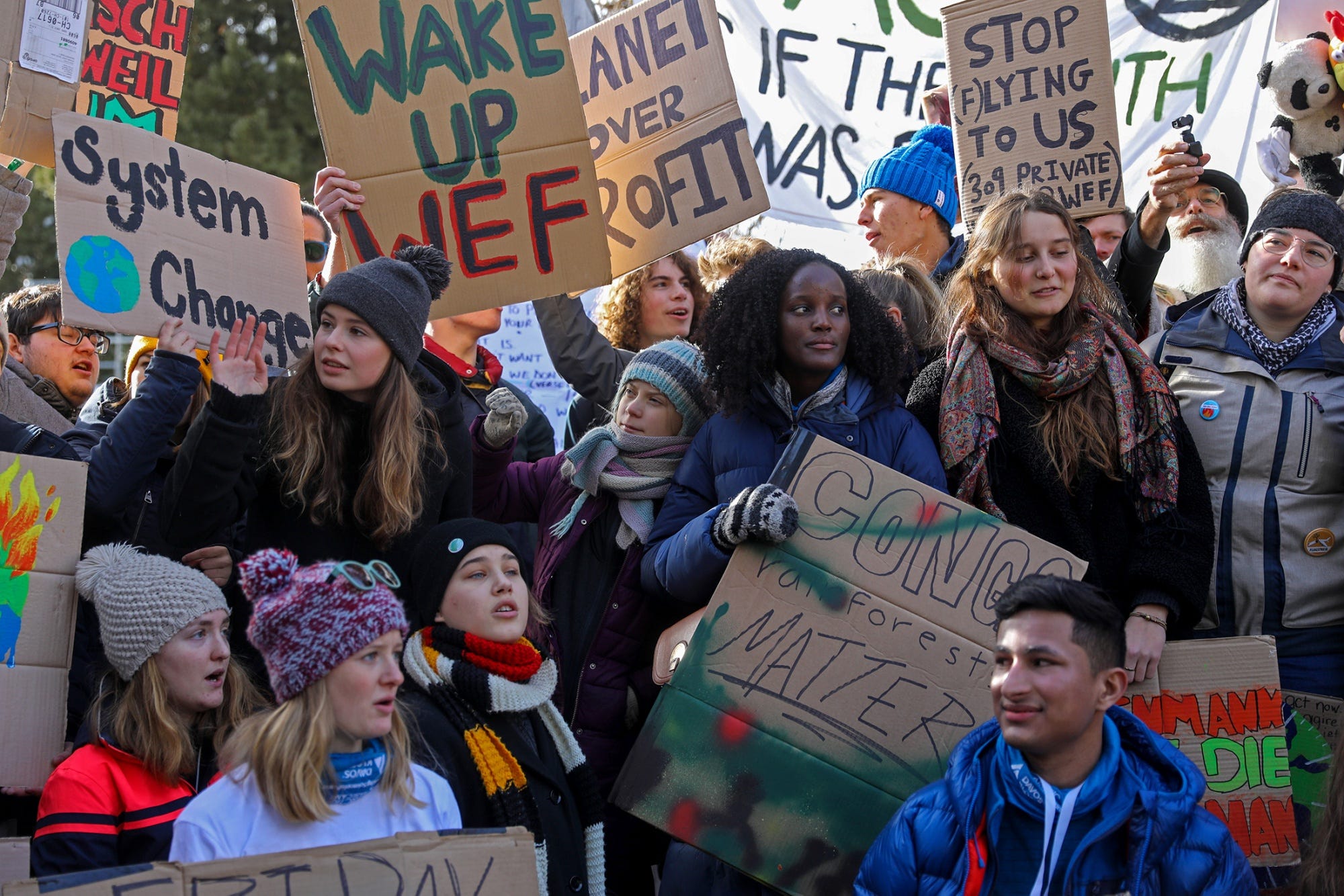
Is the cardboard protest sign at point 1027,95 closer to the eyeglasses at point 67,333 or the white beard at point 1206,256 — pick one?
the white beard at point 1206,256

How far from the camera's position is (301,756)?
263 cm

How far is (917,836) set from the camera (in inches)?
117

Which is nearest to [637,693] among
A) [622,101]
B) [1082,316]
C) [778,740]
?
[778,740]

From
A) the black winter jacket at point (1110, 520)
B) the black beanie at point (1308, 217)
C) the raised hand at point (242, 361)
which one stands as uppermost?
the black beanie at point (1308, 217)

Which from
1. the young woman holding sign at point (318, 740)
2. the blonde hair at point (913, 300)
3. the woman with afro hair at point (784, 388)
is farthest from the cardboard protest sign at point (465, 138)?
the young woman holding sign at point (318, 740)

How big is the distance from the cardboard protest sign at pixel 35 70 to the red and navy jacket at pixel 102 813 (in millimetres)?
1784

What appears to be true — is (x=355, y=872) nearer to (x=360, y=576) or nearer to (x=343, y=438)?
(x=360, y=576)

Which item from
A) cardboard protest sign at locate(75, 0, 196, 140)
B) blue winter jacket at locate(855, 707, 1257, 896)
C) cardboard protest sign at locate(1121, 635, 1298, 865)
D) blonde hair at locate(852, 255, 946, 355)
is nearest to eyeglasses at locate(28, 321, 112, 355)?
cardboard protest sign at locate(75, 0, 196, 140)

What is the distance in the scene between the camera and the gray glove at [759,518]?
3328mm

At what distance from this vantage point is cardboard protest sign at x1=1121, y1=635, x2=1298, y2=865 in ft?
11.1

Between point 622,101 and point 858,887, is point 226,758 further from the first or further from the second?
point 622,101

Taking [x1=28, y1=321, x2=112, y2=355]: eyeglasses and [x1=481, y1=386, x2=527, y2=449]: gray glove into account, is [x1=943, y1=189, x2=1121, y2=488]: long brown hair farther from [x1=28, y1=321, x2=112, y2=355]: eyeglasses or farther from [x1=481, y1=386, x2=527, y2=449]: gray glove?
[x1=28, y1=321, x2=112, y2=355]: eyeglasses

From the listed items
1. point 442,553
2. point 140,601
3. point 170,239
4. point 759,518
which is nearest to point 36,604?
point 140,601

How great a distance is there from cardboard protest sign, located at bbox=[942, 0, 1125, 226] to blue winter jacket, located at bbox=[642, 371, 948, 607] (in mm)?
1141
